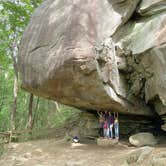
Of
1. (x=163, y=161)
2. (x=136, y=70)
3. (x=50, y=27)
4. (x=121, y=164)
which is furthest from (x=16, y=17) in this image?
(x=163, y=161)

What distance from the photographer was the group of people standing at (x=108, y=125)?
12.0m

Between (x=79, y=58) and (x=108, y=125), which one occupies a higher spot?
(x=79, y=58)

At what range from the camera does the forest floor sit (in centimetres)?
901

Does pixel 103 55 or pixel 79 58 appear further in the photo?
pixel 103 55

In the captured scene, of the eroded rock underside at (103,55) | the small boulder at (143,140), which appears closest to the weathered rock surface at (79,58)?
the eroded rock underside at (103,55)

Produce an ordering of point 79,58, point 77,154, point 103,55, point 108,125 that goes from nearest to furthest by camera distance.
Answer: point 79,58, point 103,55, point 77,154, point 108,125

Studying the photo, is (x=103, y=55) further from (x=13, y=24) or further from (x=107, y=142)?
(x=13, y=24)

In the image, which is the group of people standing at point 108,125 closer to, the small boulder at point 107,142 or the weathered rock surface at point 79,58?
the small boulder at point 107,142

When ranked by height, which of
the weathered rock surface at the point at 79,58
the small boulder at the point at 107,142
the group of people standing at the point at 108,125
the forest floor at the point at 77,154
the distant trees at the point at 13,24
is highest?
the distant trees at the point at 13,24

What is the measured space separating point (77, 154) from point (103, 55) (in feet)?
11.1

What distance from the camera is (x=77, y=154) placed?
35.6ft

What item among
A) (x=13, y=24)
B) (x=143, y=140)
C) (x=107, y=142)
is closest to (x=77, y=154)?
(x=107, y=142)

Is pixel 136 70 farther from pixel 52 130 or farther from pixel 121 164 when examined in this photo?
pixel 52 130

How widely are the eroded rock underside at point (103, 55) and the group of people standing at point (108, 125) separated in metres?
0.59
